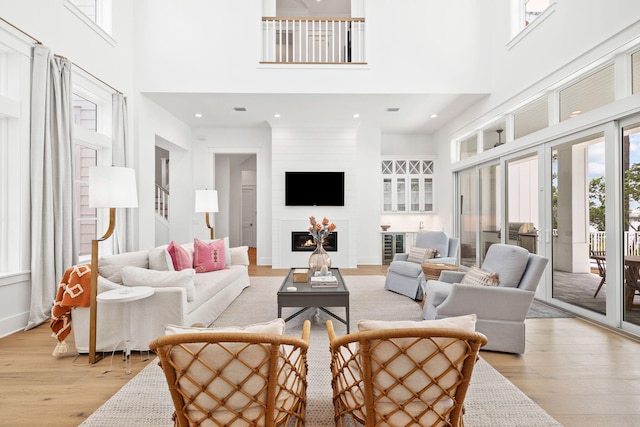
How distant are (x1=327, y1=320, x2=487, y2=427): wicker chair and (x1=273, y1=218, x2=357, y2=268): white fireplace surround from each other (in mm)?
5406

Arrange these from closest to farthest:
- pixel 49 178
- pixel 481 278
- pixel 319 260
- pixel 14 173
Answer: pixel 481 278, pixel 14 173, pixel 49 178, pixel 319 260

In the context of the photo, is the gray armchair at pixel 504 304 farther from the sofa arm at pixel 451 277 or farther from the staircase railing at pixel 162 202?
the staircase railing at pixel 162 202

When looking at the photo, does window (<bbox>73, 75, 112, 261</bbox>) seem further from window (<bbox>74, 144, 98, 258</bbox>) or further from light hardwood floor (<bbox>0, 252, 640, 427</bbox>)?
light hardwood floor (<bbox>0, 252, 640, 427</bbox>)

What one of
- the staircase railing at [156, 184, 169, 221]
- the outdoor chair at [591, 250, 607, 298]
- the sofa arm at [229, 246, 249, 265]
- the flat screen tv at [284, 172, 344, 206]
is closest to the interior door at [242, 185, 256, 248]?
the staircase railing at [156, 184, 169, 221]

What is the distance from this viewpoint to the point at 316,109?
5848 millimetres

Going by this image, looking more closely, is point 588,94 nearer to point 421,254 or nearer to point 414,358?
point 421,254

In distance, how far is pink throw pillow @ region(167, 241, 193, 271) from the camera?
367 centimetres

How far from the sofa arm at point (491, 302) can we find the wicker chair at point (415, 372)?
149 cm

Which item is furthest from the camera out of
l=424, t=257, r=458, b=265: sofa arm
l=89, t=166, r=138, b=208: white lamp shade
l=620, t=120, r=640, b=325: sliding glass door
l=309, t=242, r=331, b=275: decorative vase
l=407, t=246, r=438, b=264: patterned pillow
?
l=407, t=246, r=438, b=264: patterned pillow

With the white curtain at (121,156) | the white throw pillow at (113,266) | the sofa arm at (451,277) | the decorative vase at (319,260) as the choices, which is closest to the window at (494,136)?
the sofa arm at (451,277)

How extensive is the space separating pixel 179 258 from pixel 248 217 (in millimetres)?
6530

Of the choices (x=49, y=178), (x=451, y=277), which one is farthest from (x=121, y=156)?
(x=451, y=277)

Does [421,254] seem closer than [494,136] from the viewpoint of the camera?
Yes

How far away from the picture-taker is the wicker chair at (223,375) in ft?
3.49
